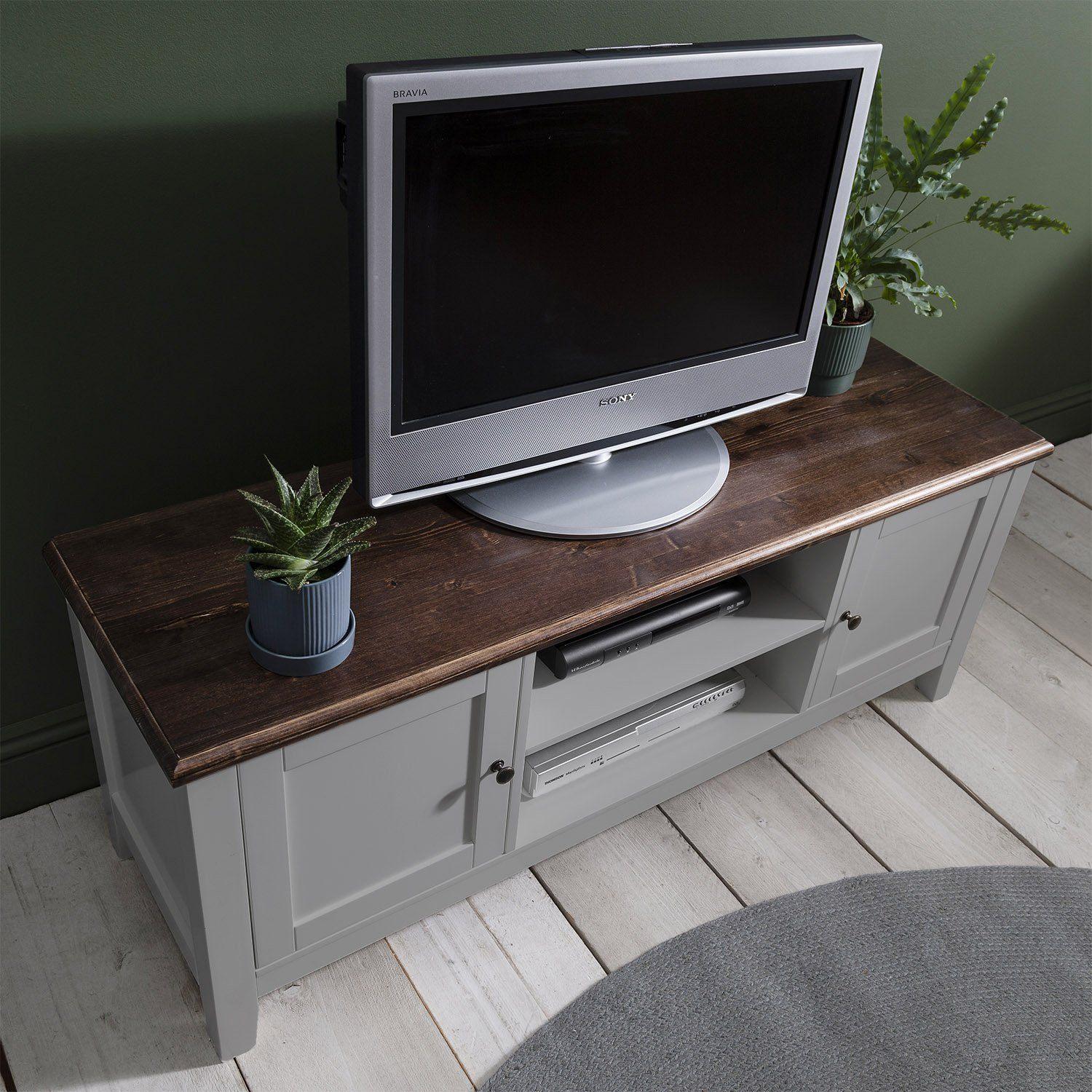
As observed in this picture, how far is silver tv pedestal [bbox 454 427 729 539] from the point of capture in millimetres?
1568

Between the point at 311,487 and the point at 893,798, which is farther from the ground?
the point at 311,487

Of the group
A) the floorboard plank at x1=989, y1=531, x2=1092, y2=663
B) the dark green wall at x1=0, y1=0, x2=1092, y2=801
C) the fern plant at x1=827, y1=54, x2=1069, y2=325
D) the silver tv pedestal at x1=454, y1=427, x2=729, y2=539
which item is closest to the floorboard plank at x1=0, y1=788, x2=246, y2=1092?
the dark green wall at x1=0, y1=0, x2=1092, y2=801

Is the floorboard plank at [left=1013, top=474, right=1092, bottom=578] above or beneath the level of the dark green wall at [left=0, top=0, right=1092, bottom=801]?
beneath

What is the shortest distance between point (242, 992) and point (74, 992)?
1.01 ft

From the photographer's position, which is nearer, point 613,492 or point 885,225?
point 613,492

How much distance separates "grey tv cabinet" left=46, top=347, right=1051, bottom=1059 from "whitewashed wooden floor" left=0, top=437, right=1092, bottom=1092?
7 centimetres

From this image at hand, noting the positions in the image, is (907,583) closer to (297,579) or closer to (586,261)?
(586,261)

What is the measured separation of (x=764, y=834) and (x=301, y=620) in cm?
99

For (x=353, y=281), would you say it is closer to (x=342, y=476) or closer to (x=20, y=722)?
(x=342, y=476)

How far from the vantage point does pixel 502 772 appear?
5.04 feet

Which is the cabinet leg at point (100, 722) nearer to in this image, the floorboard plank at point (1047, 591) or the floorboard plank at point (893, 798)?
the floorboard plank at point (893, 798)

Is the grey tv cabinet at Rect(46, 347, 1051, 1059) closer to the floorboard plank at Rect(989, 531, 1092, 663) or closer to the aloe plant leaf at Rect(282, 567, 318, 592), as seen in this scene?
the aloe plant leaf at Rect(282, 567, 318, 592)

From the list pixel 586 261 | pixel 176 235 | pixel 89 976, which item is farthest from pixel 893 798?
pixel 176 235

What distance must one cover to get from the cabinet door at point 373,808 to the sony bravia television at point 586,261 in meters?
0.29
